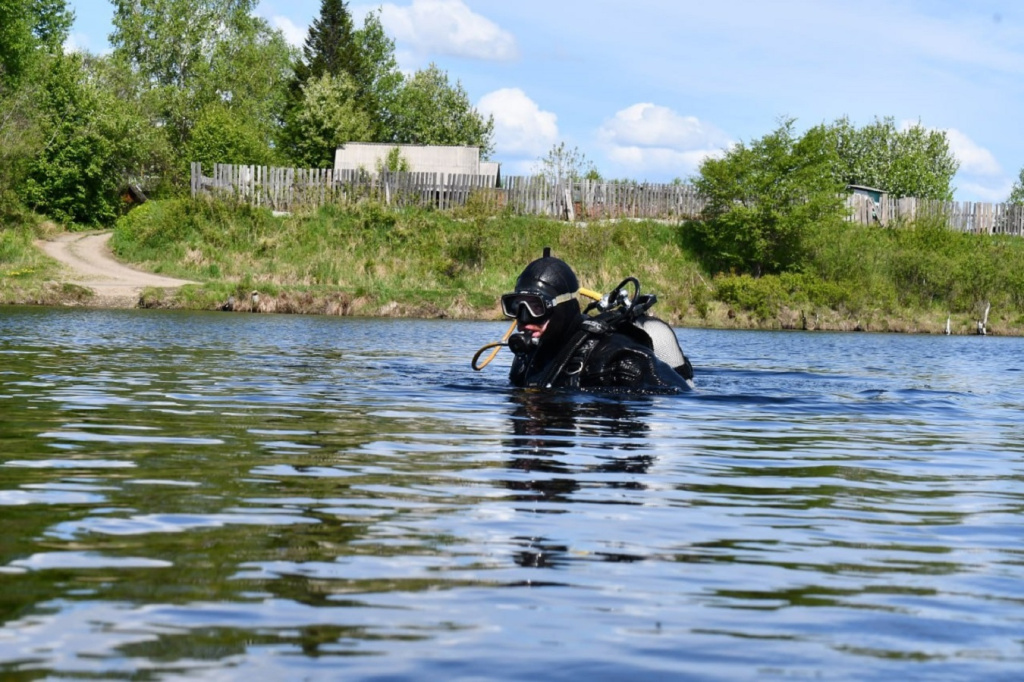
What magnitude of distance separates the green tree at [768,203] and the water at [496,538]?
3330cm

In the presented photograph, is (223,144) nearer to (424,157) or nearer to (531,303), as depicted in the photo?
(424,157)

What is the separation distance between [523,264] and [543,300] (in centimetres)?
3316

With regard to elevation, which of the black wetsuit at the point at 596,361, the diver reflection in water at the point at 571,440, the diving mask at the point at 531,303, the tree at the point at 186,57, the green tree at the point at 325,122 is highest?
the tree at the point at 186,57

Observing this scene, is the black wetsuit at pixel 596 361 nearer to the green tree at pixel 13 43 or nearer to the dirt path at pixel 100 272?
the dirt path at pixel 100 272

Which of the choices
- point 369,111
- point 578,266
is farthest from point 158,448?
point 369,111

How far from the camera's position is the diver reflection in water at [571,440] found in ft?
22.9

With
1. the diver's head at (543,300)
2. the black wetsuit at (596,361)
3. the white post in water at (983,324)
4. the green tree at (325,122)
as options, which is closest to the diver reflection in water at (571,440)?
the black wetsuit at (596,361)

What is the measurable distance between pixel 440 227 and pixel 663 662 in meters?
42.3

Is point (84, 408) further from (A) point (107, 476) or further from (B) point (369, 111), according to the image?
(B) point (369, 111)

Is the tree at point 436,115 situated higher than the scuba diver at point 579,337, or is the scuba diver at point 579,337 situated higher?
the tree at point 436,115

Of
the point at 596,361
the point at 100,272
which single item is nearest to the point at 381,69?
the point at 100,272

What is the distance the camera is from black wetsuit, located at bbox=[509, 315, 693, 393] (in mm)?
11703

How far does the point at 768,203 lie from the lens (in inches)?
1759

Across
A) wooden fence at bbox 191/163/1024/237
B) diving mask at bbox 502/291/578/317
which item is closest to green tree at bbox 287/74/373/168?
wooden fence at bbox 191/163/1024/237
